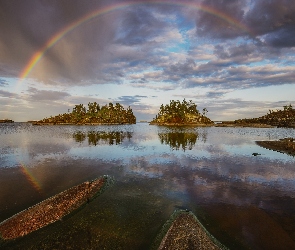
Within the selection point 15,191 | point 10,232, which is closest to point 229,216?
point 10,232

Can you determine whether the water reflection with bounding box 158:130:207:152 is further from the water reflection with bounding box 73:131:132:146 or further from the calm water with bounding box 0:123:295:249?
the calm water with bounding box 0:123:295:249

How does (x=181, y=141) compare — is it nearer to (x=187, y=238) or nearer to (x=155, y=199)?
(x=155, y=199)

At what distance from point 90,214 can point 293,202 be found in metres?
20.8

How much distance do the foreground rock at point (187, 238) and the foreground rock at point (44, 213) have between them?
9196 millimetres

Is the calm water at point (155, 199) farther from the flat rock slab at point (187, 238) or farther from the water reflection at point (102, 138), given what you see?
the water reflection at point (102, 138)

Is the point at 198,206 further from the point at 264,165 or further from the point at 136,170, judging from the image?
the point at 264,165

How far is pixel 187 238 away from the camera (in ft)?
Result: 43.7

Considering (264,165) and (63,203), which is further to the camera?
(264,165)

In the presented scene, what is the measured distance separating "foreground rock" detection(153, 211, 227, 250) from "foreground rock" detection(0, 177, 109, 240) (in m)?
9.20

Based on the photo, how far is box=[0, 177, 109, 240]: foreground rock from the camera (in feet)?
51.1

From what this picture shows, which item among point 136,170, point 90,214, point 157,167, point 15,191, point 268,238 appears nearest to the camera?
point 268,238

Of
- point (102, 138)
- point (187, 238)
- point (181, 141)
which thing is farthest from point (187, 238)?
point (102, 138)

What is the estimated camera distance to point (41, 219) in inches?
666

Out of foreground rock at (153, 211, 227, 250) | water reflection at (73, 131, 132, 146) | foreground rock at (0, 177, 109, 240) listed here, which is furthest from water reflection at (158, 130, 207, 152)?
foreground rock at (153, 211, 227, 250)
